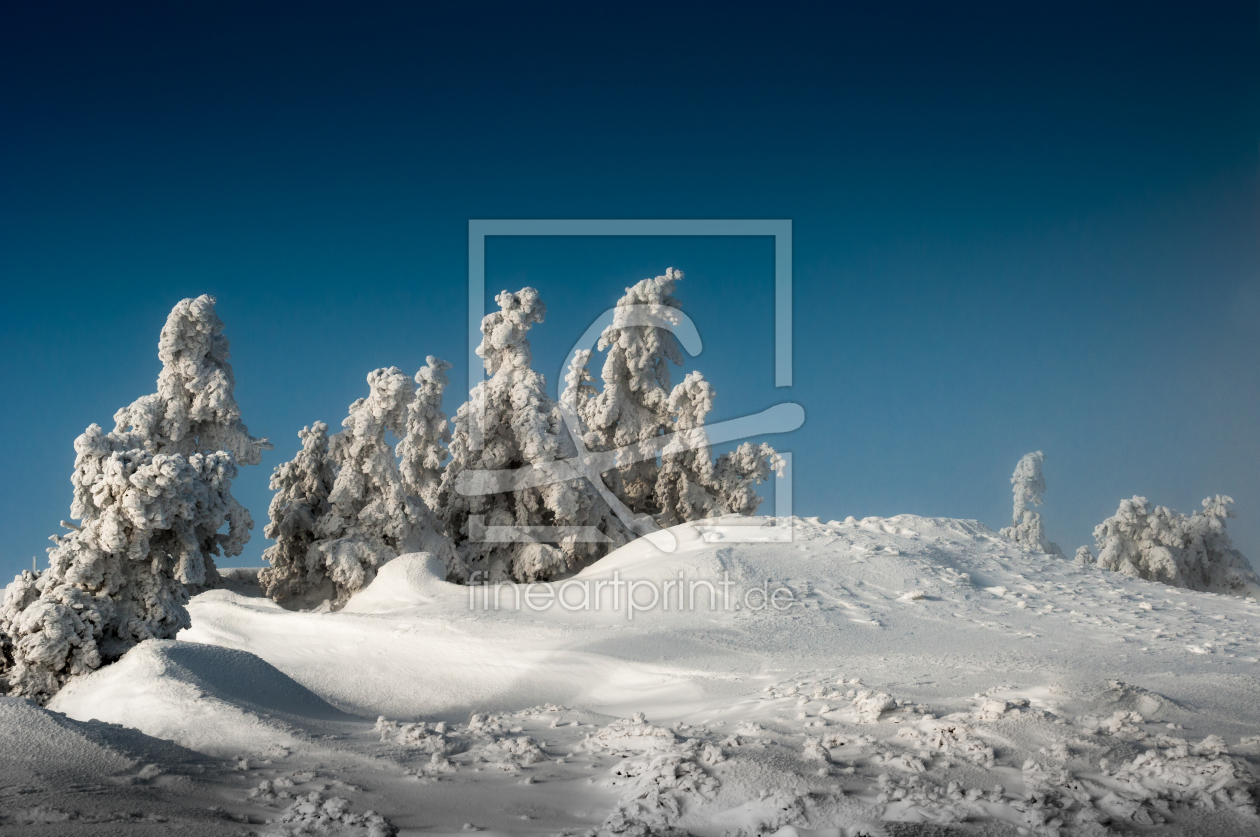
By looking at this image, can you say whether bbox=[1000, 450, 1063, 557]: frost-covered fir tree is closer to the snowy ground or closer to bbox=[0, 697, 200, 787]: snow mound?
the snowy ground

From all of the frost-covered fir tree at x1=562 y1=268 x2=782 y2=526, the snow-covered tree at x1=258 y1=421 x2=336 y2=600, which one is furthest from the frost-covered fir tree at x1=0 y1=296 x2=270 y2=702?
the frost-covered fir tree at x1=562 y1=268 x2=782 y2=526

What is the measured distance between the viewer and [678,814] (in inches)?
148

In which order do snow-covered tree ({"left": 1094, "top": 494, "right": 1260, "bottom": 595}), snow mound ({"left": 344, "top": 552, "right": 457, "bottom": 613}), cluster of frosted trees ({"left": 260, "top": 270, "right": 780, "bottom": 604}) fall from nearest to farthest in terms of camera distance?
snow mound ({"left": 344, "top": 552, "right": 457, "bottom": 613})
cluster of frosted trees ({"left": 260, "top": 270, "right": 780, "bottom": 604})
snow-covered tree ({"left": 1094, "top": 494, "right": 1260, "bottom": 595})

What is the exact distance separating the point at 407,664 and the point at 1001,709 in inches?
234

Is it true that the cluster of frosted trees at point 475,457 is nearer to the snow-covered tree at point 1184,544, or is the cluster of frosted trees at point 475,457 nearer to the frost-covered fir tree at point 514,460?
the frost-covered fir tree at point 514,460

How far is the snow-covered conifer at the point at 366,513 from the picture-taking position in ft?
50.2

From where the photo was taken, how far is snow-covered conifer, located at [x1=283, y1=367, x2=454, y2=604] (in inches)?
603

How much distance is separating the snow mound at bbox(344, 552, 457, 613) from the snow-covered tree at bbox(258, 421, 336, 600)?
364 centimetres

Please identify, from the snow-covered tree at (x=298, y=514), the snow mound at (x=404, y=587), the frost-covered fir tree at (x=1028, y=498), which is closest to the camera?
the snow mound at (x=404, y=587)

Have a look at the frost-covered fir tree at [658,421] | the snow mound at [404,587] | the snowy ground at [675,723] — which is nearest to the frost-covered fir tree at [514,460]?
the frost-covered fir tree at [658,421]

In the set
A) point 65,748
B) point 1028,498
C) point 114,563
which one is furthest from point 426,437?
point 1028,498

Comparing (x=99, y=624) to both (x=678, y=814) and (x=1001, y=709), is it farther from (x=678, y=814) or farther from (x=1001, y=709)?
(x=1001, y=709)

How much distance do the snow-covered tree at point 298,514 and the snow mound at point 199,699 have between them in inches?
365

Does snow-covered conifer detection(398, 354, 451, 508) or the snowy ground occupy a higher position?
snow-covered conifer detection(398, 354, 451, 508)
